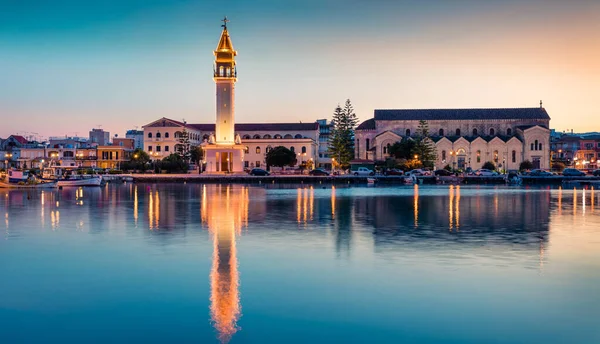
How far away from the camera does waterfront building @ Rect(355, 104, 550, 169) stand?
309 ft

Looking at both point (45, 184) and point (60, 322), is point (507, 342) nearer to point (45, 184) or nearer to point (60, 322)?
point (60, 322)

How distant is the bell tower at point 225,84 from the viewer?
82.1 m

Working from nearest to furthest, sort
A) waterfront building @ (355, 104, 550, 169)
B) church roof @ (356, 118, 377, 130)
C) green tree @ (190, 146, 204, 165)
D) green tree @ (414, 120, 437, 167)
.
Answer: green tree @ (414, 120, 437, 167) < waterfront building @ (355, 104, 550, 169) < green tree @ (190, 146, 204, 165) < church roof @ (356, 118, 377, 130)

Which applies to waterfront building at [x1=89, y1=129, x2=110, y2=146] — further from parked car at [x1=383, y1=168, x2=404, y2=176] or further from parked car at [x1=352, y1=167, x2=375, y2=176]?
parked car at [x1=383, y1=168, x2=404, y2=176]

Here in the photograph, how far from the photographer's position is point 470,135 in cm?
9900

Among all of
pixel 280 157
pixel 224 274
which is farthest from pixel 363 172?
pixel 224 274

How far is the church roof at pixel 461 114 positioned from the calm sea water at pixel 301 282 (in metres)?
76.0

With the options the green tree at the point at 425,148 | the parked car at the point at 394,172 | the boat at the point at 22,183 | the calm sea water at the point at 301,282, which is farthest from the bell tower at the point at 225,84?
the calm sea water at the point at 301,282

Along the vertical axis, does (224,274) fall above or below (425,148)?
below

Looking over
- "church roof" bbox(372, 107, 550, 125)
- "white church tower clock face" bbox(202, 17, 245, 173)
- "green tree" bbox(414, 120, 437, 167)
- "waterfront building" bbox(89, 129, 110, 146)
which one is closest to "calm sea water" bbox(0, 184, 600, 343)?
"white church tower clock face" bbox(202, 17, 245, 173)

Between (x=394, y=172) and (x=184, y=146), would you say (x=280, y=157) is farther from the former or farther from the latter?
(x=394, y=172)

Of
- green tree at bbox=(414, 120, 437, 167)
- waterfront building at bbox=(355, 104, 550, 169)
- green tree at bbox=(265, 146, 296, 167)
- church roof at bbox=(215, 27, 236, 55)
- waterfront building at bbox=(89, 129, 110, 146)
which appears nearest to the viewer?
church roof at bbox=(215, 27, 236, 55)

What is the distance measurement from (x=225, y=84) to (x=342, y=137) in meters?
25.3

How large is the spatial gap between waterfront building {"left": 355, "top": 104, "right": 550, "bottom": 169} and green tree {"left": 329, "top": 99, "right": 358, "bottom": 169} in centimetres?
241
